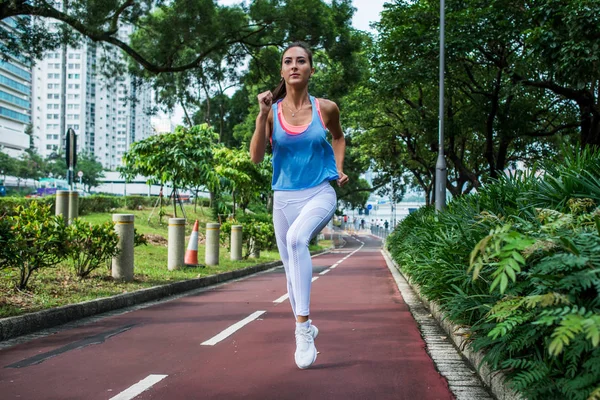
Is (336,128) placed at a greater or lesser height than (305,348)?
greater

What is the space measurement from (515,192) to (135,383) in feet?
11.9

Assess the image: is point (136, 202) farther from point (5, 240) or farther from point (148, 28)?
point (5, 240)

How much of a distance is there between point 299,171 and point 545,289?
1849 mm

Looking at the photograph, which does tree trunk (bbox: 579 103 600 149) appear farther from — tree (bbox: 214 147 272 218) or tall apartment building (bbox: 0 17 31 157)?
tall apartment building (bbox: 0 17 31 157)

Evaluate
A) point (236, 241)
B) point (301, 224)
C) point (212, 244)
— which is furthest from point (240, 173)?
point (301, 224)

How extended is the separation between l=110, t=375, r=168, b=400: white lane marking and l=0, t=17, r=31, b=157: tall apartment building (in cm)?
10117

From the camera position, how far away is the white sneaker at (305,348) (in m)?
4.04

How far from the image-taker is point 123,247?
9141 mm

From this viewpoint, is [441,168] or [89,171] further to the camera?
[89,171]

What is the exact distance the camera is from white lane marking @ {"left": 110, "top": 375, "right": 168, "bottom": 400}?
353 centimetres

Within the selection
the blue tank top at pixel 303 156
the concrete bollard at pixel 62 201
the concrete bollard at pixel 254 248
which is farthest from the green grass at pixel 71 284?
the concrete bollard at pixel 254 248

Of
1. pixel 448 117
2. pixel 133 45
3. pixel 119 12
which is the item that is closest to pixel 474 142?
pixel 448 117

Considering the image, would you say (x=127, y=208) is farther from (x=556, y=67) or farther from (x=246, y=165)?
(x=556, y=67)

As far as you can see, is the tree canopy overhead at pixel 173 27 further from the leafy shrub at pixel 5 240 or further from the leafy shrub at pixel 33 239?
the leafy shrub at pixel 5 240
